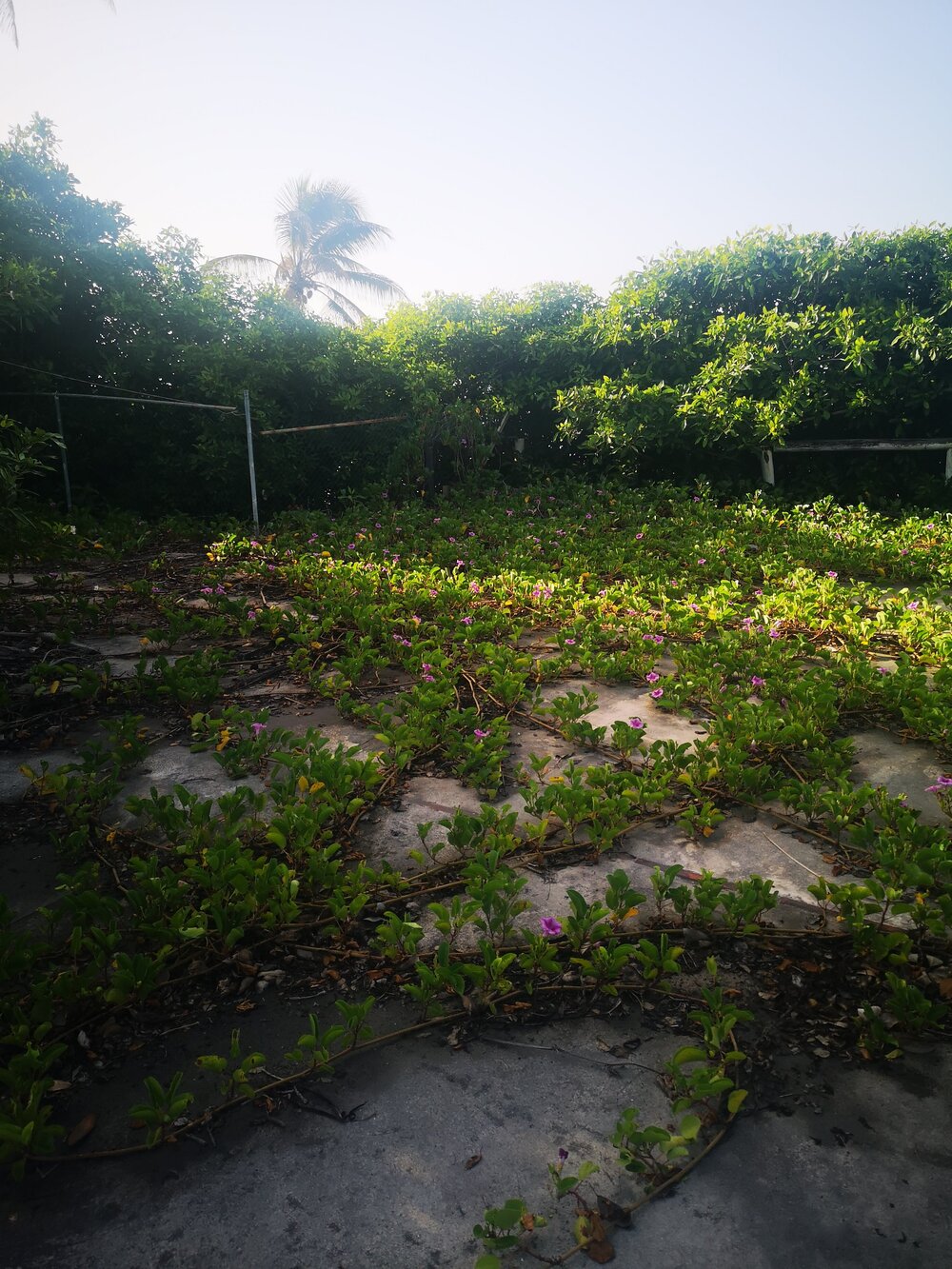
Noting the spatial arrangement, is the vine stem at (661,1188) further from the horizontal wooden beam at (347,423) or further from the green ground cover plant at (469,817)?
the horizontal wooden beam at (347,423)

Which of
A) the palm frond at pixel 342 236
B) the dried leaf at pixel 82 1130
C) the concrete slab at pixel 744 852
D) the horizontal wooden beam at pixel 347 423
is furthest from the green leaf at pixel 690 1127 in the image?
the palm frond at pixel 342 236

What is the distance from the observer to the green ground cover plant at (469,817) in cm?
162

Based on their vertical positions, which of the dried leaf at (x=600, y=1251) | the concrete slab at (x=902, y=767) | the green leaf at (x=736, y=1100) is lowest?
the dried leaf at (x=600, y=1251)

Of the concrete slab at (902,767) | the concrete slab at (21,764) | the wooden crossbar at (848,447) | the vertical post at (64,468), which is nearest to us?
the concrete slab at (902,767)

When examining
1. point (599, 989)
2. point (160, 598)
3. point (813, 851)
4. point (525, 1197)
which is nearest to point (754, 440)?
point (160, 598)

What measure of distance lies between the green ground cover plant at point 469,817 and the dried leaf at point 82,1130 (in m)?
0.02

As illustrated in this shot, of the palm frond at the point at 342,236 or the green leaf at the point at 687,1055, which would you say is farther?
the palm frond at the point at 342,236

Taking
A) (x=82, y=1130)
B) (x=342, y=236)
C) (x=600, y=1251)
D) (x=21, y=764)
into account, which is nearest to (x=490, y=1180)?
(x=600, y=1251)

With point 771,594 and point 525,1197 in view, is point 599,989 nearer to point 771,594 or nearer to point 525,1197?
point 525,1197

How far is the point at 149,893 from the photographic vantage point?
2.03 metres

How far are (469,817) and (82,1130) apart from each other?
52.3 inches

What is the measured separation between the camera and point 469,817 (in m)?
2.48

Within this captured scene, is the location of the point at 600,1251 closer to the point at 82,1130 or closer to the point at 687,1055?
the point at 687,1055

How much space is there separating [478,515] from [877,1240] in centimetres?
755
